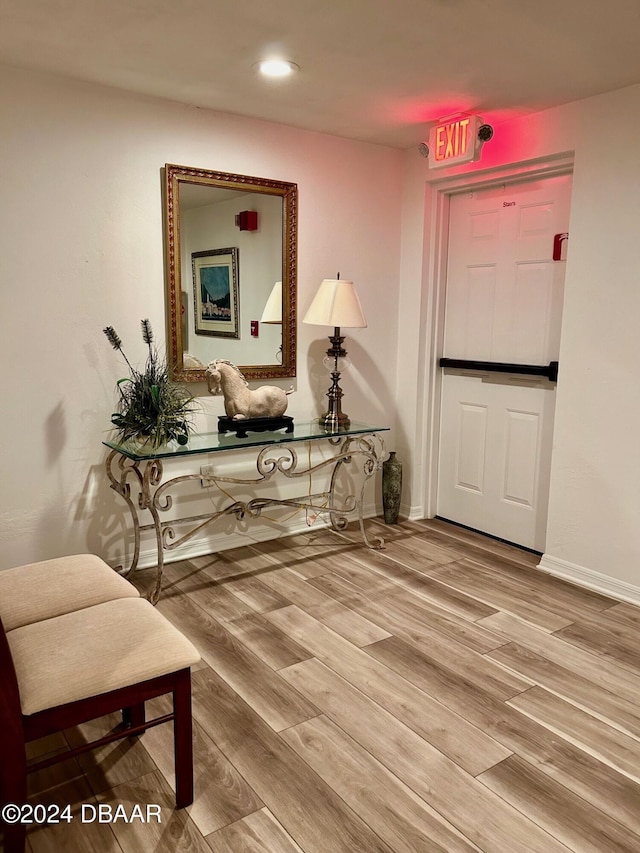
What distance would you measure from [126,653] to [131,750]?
55 centimetres

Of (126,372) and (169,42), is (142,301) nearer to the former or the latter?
(126,372)

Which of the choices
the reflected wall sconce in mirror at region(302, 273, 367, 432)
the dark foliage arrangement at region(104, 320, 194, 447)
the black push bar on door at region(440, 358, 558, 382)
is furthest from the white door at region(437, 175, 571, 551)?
the dark foliage arrangement at region(104, 320, 194, 447)

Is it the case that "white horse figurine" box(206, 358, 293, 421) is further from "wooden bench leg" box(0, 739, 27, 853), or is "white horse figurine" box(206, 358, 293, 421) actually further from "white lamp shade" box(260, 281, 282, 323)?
"wooden bench leg" box(0, 739, 27, 853)

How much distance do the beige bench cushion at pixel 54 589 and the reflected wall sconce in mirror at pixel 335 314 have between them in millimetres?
1712

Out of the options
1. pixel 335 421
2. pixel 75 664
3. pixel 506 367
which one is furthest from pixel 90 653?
pixel 506 367

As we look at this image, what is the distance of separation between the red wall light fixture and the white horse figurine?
1487 mm

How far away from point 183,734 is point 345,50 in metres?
2.41

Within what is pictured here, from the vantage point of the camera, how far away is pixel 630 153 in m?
2.84

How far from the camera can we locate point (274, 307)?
11.7 feet

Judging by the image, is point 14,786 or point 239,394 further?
point 239,394

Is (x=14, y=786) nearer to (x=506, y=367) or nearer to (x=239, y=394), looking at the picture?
(x=239, y=394)

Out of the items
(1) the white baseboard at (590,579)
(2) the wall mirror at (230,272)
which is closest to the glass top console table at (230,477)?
(2) the wall mirror at (230,272)

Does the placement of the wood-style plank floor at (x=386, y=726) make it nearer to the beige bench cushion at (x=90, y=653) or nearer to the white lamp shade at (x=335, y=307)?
the beige bench cushion at (x=90, y=653)

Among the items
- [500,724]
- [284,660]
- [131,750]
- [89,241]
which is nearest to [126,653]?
[131,750]
